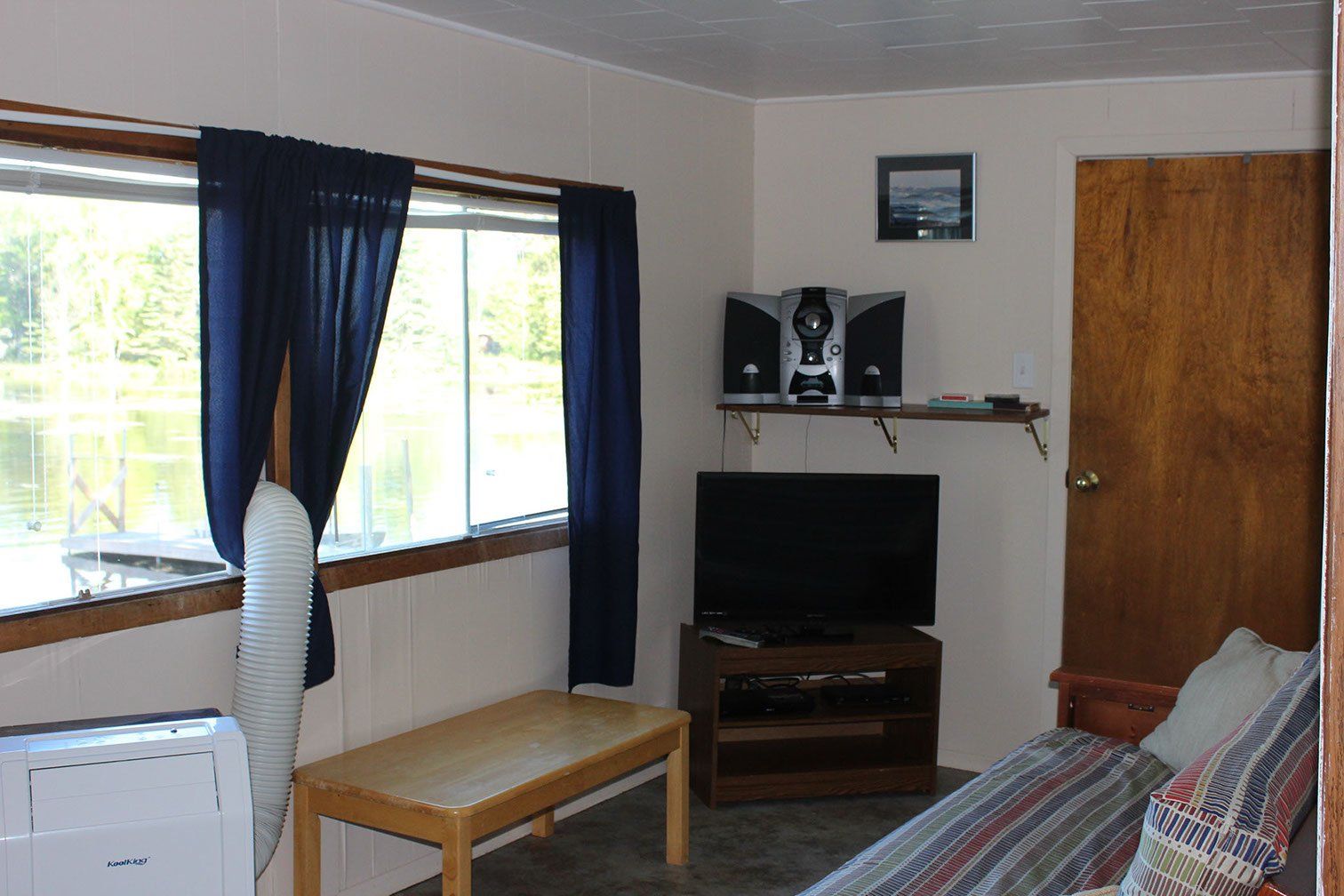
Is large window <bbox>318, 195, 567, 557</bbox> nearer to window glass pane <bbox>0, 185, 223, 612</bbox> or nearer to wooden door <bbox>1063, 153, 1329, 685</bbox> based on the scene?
window glass pane <bbox>0, 185, 223, 612</bbox>

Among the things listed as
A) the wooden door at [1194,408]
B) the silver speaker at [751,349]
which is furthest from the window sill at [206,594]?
the wooden door at [1194,408]

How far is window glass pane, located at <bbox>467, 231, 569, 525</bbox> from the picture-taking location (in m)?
3.66

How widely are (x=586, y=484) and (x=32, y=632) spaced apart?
1716 millimetres

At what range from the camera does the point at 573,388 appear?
3.79m

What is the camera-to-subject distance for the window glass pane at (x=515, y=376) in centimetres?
366

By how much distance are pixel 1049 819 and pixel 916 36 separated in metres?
2.20

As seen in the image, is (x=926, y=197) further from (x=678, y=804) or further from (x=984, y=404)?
(x=678, y=804)

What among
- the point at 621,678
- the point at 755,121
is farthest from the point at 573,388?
the point at 755,121

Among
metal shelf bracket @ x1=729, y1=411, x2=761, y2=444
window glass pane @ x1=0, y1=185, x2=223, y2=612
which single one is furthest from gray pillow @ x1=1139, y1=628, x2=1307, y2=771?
A: window glass pane @ x1=0, y1=185, x2=223, y2=612

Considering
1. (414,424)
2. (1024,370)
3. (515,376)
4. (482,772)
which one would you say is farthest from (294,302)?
(1024,370)

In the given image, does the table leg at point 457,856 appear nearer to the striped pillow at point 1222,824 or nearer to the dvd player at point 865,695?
the striped pillow at point 1222,824

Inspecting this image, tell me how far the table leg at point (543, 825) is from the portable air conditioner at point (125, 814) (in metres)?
1.80

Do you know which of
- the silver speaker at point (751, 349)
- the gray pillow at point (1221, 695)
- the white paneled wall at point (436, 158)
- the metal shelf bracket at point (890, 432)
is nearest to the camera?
the white paneled wall at point (436, 158)

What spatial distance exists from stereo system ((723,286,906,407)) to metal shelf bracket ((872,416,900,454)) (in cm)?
25
